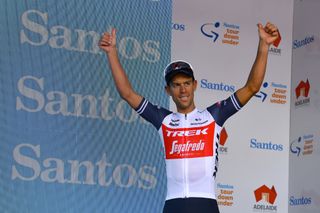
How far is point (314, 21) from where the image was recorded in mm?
6105

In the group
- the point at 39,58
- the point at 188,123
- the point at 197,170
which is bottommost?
the point at 197,170

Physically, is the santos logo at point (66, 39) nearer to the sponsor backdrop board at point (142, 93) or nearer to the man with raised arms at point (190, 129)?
the sponsor backdrop board at point (142, 93)

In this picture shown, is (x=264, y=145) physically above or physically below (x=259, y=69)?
below

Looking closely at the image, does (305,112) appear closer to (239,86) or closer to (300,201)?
(239,86)

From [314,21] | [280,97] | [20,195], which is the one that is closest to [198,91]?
[280,97]

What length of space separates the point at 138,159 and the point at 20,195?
93cm

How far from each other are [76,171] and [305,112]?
225 cm

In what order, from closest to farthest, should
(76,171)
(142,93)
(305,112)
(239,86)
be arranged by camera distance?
(76,171) → (142,93) → (239,86) → (305,112)

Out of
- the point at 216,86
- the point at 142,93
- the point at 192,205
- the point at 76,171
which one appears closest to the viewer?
the point at 192,205

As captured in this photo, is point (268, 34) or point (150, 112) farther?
point (150, 112)

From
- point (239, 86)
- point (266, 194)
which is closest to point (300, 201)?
point (266, 194)

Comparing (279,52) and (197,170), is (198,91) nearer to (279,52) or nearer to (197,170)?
(279,52)

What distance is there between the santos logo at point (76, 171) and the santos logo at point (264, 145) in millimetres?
1136

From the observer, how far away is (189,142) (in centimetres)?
347
